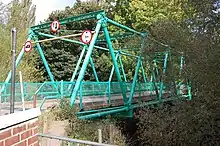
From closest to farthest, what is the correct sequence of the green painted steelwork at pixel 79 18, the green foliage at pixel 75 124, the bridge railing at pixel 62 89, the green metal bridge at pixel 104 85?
the green foliage at pixel 75 124, the green metal bridge at pixel 104 85, the bridge railing at pixel 62 89, the green painted steelwork at pixel 79 18

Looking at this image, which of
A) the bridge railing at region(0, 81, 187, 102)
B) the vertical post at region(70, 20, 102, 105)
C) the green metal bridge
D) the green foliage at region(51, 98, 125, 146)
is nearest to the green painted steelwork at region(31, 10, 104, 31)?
the green metal bridge

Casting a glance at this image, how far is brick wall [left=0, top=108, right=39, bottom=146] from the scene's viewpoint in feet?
5.35

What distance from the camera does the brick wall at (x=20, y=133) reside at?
64.2 inches

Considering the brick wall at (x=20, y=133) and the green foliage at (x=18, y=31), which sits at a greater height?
the green foliage at (x=18, y=31)

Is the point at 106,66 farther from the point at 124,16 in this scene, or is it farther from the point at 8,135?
the point at 8,135

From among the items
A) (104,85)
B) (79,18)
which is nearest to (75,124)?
(79,18)

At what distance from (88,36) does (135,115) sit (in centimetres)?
350

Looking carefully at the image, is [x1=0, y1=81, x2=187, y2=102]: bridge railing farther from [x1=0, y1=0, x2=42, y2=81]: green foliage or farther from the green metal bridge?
[x1=0, y1=0, x2=42, y2=81]: green foliage

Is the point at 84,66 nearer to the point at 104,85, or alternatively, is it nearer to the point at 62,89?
the point at 62,89

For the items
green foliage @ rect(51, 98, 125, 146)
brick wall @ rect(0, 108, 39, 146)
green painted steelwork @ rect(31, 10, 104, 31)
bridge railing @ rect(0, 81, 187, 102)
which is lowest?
green foliage @ rect(51, 98, 125, 146)

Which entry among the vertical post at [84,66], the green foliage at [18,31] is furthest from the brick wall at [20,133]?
the green foliage at [18,31]

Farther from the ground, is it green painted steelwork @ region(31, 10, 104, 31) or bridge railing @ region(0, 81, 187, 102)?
green painted steelwork @ region(31, 10, 104, 31)

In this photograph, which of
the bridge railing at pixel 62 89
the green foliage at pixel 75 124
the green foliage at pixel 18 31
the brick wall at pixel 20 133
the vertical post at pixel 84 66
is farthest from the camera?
the green foliage at pixel 18 31

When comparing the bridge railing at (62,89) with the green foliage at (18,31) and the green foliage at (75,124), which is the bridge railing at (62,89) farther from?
the green foliage at (18,31)
